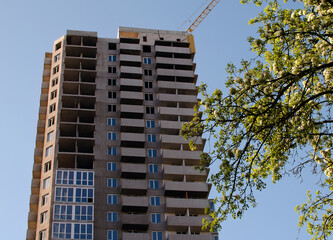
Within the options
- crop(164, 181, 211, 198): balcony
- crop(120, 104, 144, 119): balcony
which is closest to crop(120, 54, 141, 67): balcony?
crop(120, 104, 144, 119): balcony

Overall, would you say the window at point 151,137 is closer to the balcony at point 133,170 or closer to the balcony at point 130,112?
the balcony at point 130,112

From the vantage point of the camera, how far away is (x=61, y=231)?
66188 mm

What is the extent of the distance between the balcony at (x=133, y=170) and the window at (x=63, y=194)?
8.64 m

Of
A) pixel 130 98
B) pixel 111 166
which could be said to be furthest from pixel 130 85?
pixel 111 166

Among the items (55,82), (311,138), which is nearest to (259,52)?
(311,138)

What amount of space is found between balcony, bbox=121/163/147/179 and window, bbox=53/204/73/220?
10377mm

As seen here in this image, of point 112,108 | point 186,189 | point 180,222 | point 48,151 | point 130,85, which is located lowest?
point 180,222

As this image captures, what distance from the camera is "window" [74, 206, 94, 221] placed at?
2687 inches

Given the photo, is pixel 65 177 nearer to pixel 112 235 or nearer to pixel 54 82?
pixel 112 235

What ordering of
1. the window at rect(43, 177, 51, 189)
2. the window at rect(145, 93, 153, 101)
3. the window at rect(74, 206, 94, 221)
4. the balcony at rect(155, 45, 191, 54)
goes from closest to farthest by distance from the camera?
1. the window at rect(74, 206, 94, 221)
2. the window at rect(43, 177, 51, 189)
3. the window at rect(145, 93, 153, 101)
4. the balcony at rect(155, 45, 191, 54)

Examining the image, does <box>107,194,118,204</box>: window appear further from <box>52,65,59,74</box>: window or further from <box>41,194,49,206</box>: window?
<box>52,65,59,74</box>: window

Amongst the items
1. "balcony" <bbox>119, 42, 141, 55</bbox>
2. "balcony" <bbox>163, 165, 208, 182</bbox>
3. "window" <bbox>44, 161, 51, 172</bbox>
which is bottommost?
"balcony" <bbox>163, 165, 208, 182</bbox>

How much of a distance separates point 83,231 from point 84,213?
2706mm

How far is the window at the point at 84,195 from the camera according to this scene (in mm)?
70188
